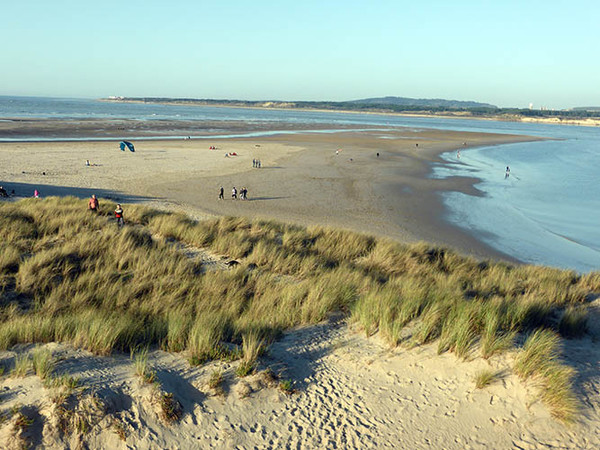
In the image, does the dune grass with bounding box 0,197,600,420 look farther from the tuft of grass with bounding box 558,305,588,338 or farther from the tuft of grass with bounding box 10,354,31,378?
the tuft of grass with bounding box 10,354,31,378

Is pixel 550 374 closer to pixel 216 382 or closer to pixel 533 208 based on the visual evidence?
pixel 216 382

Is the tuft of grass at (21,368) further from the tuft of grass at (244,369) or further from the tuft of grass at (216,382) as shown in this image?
the tuft of grass at (244,369)

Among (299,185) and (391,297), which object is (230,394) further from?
(299,185)

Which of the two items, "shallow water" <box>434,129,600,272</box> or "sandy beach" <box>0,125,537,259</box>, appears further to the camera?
"sandy beach" <box>0,125,537,259</box>

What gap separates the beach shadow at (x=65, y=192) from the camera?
22.6 meters

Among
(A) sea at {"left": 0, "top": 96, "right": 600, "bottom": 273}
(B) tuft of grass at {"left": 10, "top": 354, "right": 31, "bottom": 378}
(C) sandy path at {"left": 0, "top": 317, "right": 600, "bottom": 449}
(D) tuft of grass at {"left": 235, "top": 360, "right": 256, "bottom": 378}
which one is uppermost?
(B) tuft of grass at {"left": 10, "top": 354, "right": 31, "bottom": 378}

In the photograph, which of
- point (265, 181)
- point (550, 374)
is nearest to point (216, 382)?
point (550, 374)

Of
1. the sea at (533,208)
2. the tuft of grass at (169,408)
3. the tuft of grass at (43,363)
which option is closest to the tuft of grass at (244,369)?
the tuft of grass at (169,408)

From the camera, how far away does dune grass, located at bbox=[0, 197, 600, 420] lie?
5.49 meters

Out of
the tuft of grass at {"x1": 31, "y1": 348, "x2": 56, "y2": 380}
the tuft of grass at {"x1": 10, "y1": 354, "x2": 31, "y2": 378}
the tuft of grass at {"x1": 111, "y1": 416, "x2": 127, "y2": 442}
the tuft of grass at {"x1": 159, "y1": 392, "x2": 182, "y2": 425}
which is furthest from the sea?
the tuft of grass at {"x1": 10, "y1": 354, "x2": 31, "y2": 378}

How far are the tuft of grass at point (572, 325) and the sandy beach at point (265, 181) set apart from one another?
1036cm

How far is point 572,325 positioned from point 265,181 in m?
25.3

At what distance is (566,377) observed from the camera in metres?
4.75

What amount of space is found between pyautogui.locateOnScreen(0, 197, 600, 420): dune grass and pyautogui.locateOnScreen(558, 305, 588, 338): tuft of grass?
0.02m
